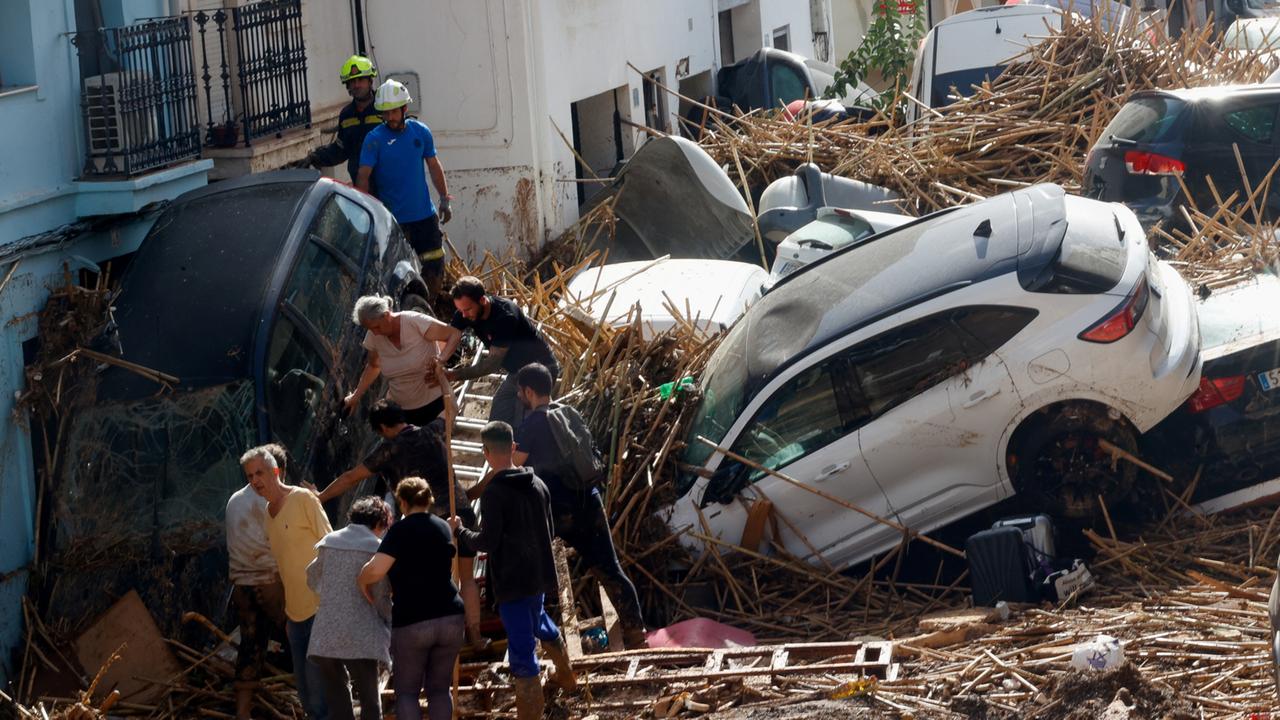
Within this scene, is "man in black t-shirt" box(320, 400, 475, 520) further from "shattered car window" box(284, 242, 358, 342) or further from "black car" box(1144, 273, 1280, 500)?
"black car" box(1144, 273, 1280, 500)

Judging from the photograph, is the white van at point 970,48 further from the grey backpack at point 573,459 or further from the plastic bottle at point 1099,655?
the plastic bottle at point 1099,655

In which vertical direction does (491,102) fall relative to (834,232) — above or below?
above

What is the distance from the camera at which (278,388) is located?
8867 millimetres

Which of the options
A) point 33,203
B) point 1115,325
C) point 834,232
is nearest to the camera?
point 1115,325

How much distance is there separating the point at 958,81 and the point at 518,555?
13511 mm

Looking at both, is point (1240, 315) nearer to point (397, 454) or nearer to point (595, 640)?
point (595, 640)

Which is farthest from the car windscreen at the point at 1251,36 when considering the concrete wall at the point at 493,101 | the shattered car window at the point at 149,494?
the shattered car window at the point at 149,494

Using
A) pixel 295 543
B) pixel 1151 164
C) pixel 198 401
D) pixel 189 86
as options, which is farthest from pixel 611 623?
pixel 1151 164

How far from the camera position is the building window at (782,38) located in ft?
89.7

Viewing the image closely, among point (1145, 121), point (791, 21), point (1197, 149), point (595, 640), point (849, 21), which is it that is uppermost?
point (849, 21)

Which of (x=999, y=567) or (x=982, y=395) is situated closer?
(x=999, y=567)

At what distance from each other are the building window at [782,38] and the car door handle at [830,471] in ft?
62.1

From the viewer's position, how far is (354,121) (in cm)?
1270

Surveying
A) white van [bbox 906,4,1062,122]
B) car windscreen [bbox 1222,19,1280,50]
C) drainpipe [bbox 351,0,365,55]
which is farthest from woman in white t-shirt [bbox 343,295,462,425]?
car windscreen [bbox 1222,19,1280,50]
